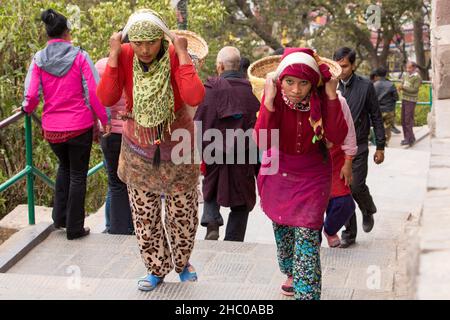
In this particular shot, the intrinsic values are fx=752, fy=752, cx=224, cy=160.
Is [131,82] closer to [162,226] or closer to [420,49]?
[162,226]

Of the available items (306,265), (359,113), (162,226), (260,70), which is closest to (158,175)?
(162,226)

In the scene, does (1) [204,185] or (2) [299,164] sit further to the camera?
(1) [204,185]

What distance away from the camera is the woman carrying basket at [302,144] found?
3.71m

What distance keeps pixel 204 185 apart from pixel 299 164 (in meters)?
2.15

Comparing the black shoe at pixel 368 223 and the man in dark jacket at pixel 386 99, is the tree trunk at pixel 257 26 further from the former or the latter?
the black shoe at pixel 368 223

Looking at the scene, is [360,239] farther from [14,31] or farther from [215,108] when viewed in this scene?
[14,31]

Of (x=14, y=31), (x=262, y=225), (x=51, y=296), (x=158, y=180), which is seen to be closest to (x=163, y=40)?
(x=158, y=180)

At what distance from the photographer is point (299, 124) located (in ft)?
12.4

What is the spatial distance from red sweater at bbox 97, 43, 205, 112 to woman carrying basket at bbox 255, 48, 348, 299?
1.18 feet

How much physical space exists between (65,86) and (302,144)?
7.05 ft

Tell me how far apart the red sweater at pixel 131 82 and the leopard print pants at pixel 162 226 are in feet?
1.64

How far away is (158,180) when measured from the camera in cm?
403

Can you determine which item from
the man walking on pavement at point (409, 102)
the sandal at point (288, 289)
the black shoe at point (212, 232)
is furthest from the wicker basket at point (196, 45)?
the man walking on pavement at point (409, 102)

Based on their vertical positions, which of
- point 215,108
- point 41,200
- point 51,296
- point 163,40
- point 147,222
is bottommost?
point 41,200
